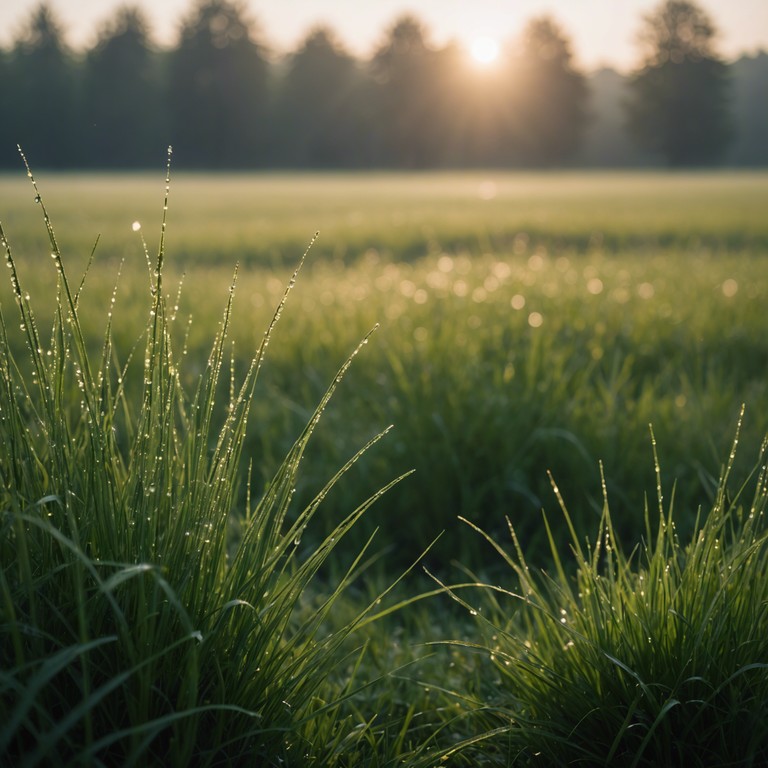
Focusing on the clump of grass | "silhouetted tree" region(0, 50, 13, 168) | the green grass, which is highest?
"silhouetted tree" region(0, 50, 13, 168)

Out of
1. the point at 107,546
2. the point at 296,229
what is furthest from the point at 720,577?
the point at 296,229

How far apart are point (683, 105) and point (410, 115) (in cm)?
1978

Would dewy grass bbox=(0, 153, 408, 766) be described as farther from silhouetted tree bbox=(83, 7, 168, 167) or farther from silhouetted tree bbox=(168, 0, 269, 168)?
silhouetted tree bbox=(168, 0, 269, 168)

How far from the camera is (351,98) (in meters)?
62.9

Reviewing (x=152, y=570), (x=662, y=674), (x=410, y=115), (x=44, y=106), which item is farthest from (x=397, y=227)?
(x=410, y=115)

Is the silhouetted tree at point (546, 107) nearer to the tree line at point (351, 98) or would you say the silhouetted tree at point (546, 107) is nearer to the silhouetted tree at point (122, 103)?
the tree line at point (351, 98)

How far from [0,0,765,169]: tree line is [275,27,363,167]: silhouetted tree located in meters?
0.11

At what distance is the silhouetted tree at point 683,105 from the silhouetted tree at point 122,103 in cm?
3461

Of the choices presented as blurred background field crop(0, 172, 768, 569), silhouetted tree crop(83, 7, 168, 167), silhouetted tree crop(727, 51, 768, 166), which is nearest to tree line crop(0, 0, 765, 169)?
silhouetted tree crop(83, 7, 168, 167)

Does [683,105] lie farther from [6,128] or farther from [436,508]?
[436,508]

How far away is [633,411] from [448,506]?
83 centimetres

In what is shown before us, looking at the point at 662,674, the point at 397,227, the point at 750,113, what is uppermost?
the point at 750,113

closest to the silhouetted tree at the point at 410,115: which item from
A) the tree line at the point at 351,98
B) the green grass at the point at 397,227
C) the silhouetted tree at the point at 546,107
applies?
the tree line at the point at 351,98

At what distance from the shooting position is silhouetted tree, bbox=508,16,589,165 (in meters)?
61.7
